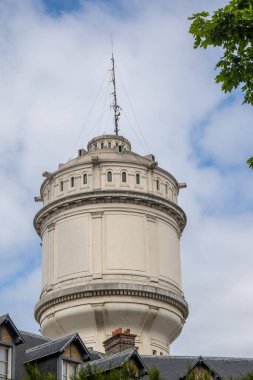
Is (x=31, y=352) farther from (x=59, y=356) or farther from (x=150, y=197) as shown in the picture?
(x=150, y=197)

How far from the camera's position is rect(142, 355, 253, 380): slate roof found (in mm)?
33250

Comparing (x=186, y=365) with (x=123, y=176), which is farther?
(x=123, y=176)

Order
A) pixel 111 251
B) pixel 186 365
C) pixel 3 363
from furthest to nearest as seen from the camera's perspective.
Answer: pixel 111 251 → pixel 186 365 → pixel 3 363

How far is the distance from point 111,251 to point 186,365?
46.3 feet

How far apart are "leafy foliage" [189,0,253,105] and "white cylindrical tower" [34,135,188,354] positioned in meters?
27.3

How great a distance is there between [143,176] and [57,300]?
7.50 meters

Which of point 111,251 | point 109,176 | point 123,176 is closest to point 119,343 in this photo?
point 111,251

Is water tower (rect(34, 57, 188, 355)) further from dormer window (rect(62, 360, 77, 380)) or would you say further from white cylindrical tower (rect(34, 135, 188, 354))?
dormer window (rect(62, 360, 77, 380))

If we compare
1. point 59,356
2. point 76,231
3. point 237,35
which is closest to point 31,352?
point 59,356

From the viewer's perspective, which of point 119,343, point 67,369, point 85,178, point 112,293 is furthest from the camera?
point 85,178

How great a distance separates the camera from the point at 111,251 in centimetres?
4697

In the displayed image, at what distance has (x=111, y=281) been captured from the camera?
151 feet

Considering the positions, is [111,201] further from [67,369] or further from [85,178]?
[67,369]

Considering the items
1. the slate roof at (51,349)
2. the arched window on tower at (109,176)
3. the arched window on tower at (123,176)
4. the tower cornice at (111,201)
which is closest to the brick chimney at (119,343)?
the slate roof at (51,349)
